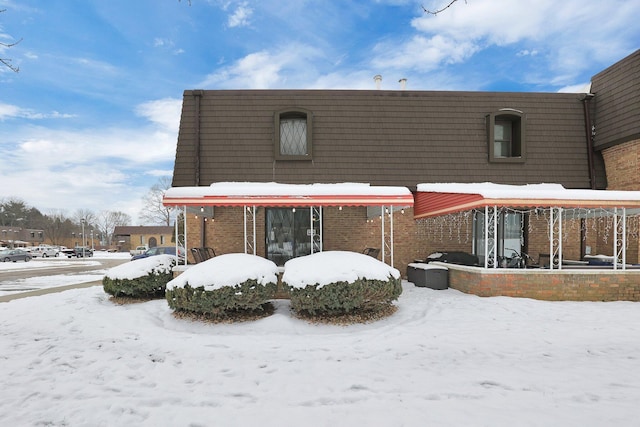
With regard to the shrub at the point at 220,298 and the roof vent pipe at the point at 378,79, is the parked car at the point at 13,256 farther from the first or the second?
the roof vent pipe at the point at 378,79

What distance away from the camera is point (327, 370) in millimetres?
4379

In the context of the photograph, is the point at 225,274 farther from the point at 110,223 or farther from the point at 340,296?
the point at 110,223

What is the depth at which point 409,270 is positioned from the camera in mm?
10664

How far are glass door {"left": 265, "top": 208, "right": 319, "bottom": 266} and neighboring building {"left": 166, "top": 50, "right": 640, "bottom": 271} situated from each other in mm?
37

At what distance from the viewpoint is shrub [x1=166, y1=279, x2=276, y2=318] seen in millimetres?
6484

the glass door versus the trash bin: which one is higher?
the glass door

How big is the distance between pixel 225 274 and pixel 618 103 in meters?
14.9

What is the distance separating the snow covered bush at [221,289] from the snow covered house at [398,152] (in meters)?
4.30

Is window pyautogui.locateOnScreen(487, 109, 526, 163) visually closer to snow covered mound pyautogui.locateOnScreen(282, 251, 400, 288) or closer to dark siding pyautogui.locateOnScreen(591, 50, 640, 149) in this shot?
dark siding pyautogui.locateOnScreen(591, 50, 640, 149)

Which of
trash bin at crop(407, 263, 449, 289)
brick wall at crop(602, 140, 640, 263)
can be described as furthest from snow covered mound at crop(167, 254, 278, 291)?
brick wall at crop(602, 140, 640, 263)

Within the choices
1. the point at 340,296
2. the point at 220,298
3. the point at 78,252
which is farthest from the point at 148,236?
the point at 340,296

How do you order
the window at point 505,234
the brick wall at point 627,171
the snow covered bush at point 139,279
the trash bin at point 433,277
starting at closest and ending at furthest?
the snow covered bush at point 139,279 → the trash bin at point 433,277 → the brick wall at point 627,171 → the window at point 505,234

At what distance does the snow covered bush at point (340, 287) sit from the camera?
644cm

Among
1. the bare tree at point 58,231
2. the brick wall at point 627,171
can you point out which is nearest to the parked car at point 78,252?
the bare tree at point 58,231
